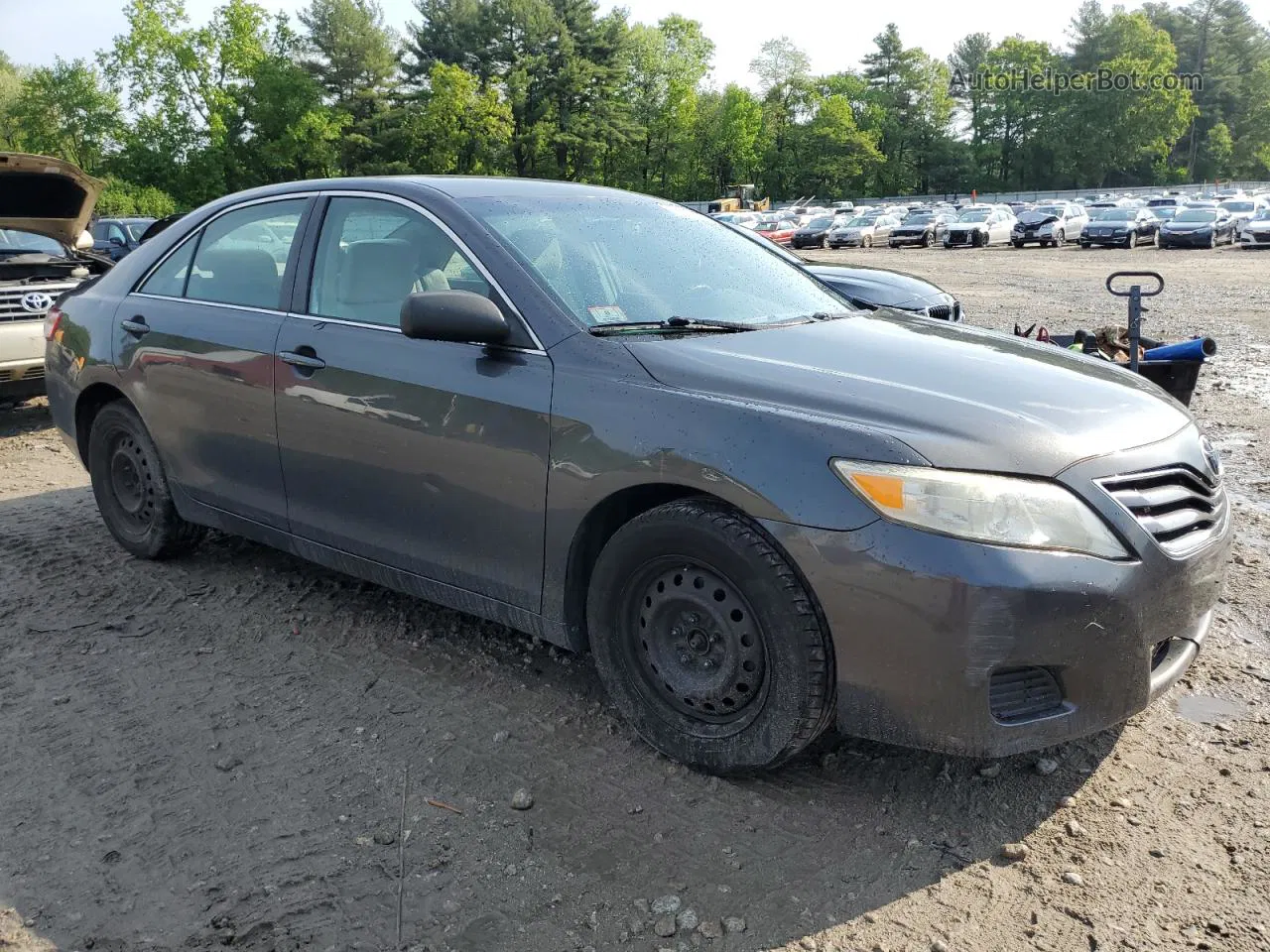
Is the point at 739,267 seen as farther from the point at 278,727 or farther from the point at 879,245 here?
the point at 879,245

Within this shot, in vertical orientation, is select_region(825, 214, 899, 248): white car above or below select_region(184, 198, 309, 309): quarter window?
above

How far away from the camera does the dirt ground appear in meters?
2.49

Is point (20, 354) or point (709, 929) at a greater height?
point (20, 354)

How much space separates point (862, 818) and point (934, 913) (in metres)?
0.41

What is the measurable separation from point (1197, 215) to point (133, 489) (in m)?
37.1

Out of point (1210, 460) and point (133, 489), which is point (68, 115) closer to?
point (133, 489)

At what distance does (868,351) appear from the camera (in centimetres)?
329

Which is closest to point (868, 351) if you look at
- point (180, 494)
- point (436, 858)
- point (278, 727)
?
point (436, 858)

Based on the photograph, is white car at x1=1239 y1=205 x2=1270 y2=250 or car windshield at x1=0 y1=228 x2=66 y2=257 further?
white car at x1=1239 y1=205 x2=1270 y2=250

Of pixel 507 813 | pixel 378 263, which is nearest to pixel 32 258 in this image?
pixel 378 263

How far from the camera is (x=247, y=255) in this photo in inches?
171

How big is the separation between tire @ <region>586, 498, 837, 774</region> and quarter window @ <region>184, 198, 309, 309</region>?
1934mm

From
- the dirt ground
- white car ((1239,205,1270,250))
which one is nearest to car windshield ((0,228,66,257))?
the dirt ground

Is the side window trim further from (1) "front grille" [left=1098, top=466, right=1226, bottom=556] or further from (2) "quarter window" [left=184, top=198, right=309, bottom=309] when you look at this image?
(1) "front grille" [left=1098, top=466, right=1226, bottom=556]
